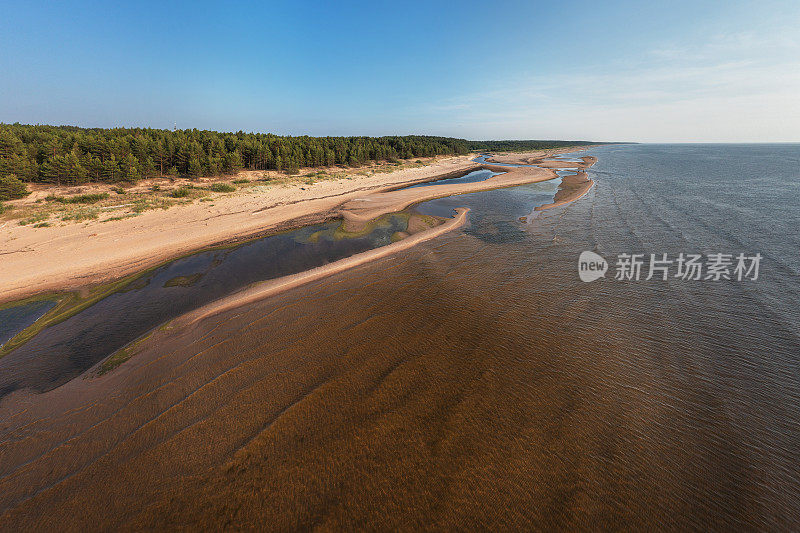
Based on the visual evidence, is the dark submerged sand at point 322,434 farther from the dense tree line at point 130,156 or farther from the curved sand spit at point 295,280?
the dense tree line at point 130,156

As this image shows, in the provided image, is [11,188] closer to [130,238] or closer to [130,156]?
[130,156]

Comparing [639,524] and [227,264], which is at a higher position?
[227,264]

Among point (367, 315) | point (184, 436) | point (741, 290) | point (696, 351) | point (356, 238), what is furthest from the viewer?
point (356, 238)

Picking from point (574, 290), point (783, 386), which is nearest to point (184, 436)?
point (574, 290)

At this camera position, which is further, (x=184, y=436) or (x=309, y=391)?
(x=309, y=391)

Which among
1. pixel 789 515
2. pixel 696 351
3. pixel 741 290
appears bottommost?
pixel 789 515

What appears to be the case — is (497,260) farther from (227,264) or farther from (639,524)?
(227,264)

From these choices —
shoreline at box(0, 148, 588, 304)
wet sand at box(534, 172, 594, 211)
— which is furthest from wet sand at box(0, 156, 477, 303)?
wet sand at box(534, 172, 594, 211)

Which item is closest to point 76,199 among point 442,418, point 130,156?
point 130,156

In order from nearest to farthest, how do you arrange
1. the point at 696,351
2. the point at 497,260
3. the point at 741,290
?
the point at 696,351 < the point at 741,290 < the point at 497,260
